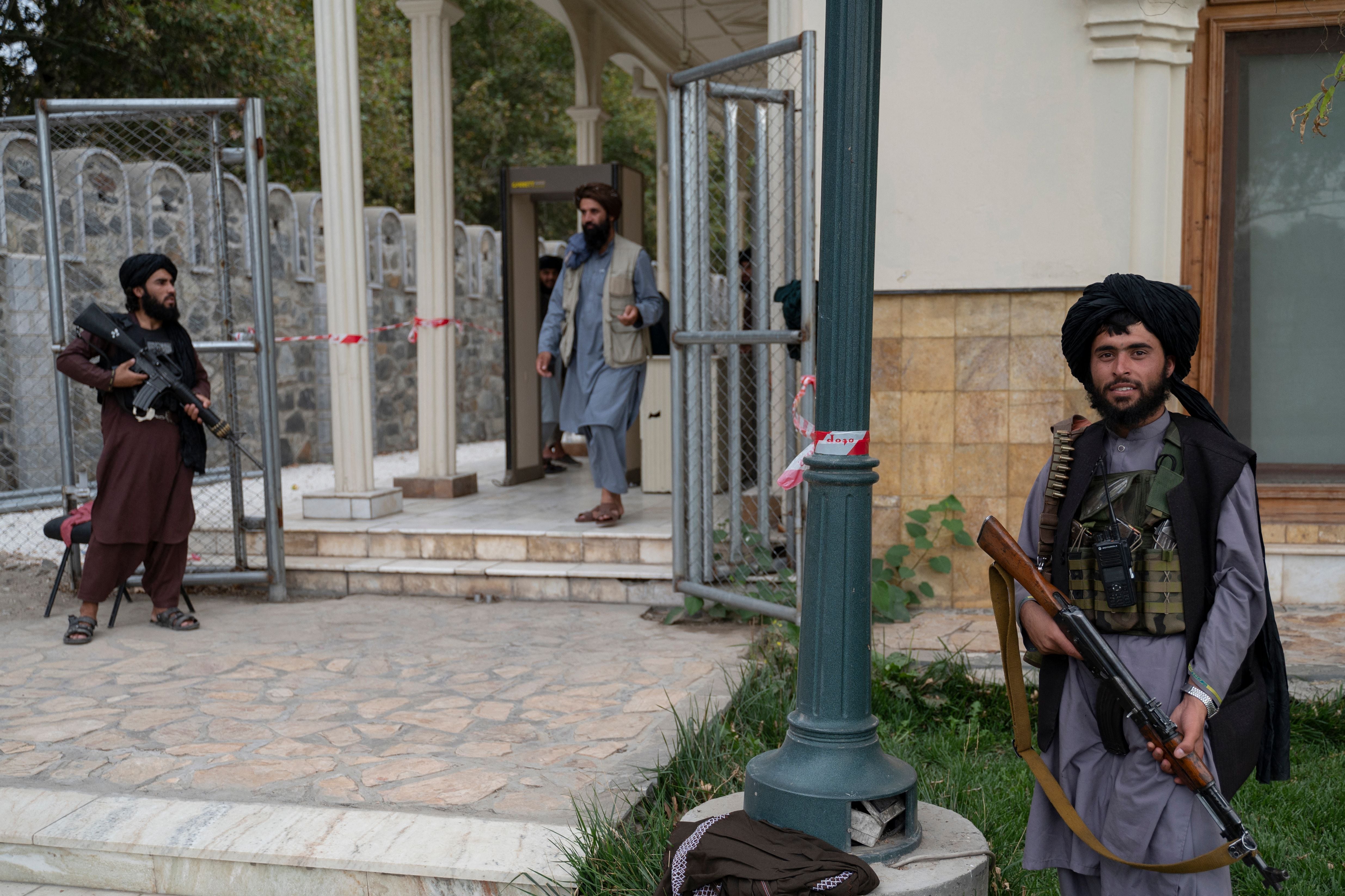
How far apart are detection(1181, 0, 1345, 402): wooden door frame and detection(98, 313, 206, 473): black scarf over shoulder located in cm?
483

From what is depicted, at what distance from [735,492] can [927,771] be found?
213cm

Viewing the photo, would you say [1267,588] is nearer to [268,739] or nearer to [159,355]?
[268,739]

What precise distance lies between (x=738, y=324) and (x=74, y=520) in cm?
346

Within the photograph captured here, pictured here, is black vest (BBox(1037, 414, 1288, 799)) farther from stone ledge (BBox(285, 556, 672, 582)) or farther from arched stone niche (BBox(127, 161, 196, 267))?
arched stone niche (BBox(127, 161, 196, 267))

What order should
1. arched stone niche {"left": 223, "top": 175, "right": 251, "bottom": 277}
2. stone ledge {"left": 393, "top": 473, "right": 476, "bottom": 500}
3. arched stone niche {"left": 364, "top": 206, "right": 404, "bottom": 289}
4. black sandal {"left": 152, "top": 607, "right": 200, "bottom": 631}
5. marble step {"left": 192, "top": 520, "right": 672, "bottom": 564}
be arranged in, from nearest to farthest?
black sandal {"left": 152, "top": 607, "right": 200, "bottom": 631} → marble step {"left": 192, "top": 520, "right": 672, "bottom": 564} → stone ledge {"left": 393, "top": 473, "right": 476, "bottom": 500} → arched stone niche {"left": 223, "top": 175, "right": 251, "bottom": 277} → arched stone niche {"left": 364, "top": 206, "right": 404, "bottom": 289}

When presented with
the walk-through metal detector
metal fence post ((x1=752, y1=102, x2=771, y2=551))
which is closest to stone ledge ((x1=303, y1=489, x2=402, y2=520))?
the walk-through metal detector

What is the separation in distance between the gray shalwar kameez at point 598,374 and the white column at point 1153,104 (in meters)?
2.58

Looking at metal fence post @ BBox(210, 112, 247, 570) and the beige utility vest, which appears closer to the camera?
metal fence post @ BBox(210, 112, 247, 570)

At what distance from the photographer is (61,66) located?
13.1 meters

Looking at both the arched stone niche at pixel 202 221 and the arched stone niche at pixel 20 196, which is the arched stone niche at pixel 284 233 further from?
the arched stone niche at pixel 20 196

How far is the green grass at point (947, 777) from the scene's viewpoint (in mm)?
3053

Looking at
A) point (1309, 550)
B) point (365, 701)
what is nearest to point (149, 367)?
point (365, 701)

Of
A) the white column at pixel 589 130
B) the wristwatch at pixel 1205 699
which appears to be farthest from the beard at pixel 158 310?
the white column at pixel 589 130

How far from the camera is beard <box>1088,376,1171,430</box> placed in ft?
7.73
